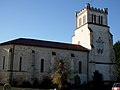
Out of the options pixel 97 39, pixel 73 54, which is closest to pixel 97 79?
pixel 73 54

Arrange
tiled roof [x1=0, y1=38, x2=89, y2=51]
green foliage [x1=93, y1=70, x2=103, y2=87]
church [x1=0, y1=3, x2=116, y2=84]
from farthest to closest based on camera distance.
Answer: green foliage [x1=93, y1=70, x2=103, y2=87] → tiled roof [x1=0, y1=38, x2=89, y2=51] → church [x1=0, y1=3, x2=116, y2=84]

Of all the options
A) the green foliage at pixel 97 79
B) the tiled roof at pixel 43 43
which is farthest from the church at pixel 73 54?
the green foliage at pixel 97 79

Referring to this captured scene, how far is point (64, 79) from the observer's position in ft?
103

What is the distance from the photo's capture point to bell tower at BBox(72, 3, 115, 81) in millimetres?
49062

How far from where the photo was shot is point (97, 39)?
50594 millimetres

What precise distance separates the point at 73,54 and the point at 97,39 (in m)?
7.49

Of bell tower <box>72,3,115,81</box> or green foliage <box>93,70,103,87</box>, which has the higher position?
bell tower <box>72,3,115,81</box>

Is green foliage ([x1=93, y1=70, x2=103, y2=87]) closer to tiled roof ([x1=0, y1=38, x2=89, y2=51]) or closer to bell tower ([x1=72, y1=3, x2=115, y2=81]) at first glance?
bell tower ([x1=72, y1=3, x2=115, y2=81])

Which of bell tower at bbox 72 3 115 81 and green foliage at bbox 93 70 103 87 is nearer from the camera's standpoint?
green foliage at bbox 93 70 103 87

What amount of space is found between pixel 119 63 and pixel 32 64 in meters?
26.9

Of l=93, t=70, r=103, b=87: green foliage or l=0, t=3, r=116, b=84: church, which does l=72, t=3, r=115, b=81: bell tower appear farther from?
l=93, t=70, r=103, b=87: green foliage

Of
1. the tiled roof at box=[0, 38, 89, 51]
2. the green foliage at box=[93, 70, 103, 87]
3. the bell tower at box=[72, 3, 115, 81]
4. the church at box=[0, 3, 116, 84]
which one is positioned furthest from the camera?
the bell tower at box=[72, 3, 115, 81]

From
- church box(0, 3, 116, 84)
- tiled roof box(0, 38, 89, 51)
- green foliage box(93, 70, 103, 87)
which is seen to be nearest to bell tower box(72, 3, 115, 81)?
church box(0, 3, 116, 84)

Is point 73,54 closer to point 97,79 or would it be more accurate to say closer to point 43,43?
point 43,43
